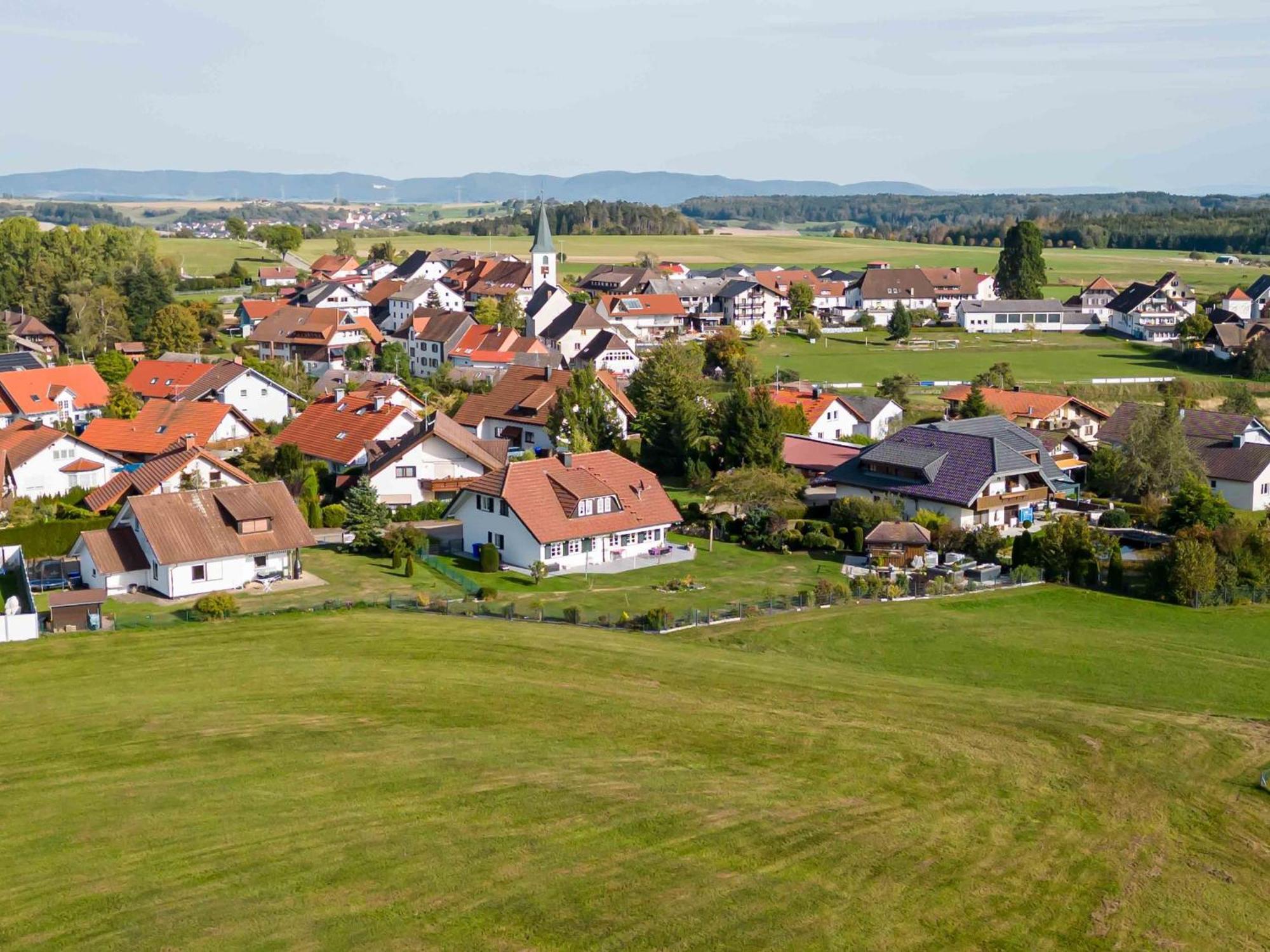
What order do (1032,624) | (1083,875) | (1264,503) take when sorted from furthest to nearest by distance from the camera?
(1264,503), (1032,624), (1083,875)

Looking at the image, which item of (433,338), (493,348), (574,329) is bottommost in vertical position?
(493,348)

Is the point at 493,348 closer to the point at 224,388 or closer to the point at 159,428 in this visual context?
the point at 224,388

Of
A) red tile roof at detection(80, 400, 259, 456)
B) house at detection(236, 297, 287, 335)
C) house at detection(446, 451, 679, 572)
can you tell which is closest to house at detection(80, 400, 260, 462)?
red tile roof at detection(80, 400, 259, 456)

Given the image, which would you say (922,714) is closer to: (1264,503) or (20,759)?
(20,759)

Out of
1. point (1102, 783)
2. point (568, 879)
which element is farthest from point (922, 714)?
point (568, 879)

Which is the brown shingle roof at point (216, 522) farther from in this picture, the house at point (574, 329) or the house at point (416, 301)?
the house at point (416, 301)

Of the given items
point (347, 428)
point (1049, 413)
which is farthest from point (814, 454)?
point (347, 428)
